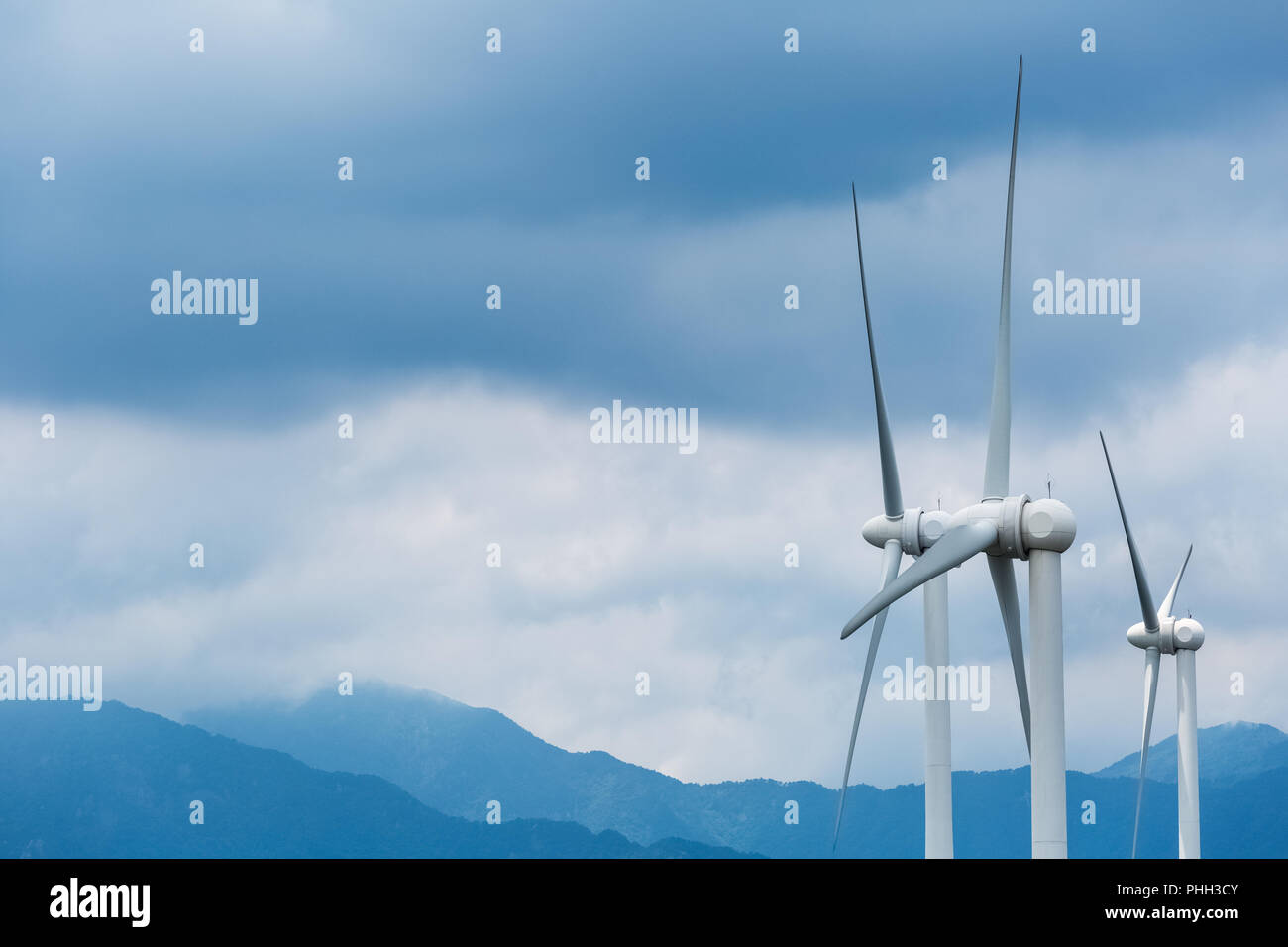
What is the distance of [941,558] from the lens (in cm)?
3962

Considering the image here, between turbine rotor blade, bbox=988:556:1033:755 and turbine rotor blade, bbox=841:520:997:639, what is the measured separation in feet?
4.48

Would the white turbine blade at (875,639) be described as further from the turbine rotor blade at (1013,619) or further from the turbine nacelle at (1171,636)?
the turbine nacelle at (1171,636)

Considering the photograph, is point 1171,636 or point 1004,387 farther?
point 1171,636

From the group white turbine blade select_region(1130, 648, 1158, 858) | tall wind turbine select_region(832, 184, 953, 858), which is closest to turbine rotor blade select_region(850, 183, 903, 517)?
tall wind turbine select_region(832, 184, 953, 858)

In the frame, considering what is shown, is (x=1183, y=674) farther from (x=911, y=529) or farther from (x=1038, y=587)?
(x=1038, y=587)

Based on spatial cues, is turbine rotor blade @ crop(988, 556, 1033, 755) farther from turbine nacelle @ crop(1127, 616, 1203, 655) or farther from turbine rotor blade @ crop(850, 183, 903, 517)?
turbine nacelle @ crop(1127, 616, 1203, 655)

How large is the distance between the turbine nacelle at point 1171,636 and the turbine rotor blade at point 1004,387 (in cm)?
3066

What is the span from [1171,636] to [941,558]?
3634 cm

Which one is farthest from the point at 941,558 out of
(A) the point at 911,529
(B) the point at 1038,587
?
(A) the point at 911,529

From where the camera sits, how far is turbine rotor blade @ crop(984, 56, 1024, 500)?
142 feet
